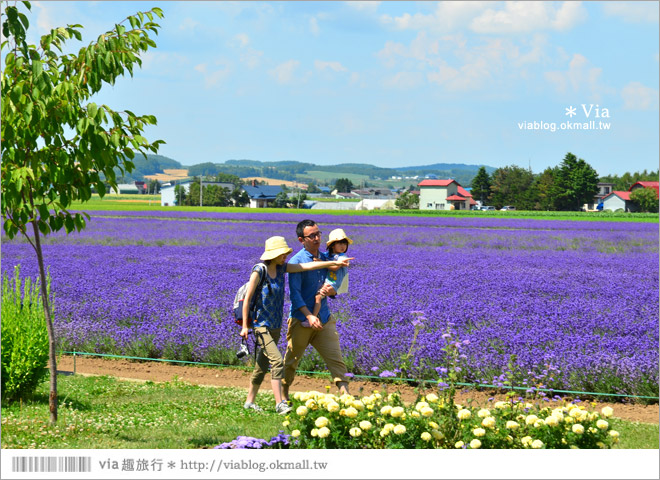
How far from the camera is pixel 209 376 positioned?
25.7ft

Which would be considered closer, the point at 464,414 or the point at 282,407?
the point at 464,414

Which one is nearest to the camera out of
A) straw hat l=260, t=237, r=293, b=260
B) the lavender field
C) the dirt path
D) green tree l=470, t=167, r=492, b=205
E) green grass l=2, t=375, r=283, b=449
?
green grass l=2, t=375, r=283, b=449

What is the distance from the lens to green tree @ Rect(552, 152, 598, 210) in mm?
77375

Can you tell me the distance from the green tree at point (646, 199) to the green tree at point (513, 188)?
12032mm

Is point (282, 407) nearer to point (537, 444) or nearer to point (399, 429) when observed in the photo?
point (399, 429)

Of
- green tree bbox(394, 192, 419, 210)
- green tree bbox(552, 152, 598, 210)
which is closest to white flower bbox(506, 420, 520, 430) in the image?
green tree bbox(552, 152, 598, 210)

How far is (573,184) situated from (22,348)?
257ft

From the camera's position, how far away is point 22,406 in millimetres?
5945

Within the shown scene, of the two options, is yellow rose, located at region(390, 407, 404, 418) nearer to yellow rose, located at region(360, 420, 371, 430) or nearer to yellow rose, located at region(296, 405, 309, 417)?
yellow rose, located at region(360, 420, 371, 430)

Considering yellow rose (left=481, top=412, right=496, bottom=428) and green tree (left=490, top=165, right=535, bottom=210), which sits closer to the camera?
yellow rose (left=481, top=412, right=496, bottom=428)

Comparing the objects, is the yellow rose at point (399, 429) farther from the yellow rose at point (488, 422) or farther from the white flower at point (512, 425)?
the white flower at point (512, 425)

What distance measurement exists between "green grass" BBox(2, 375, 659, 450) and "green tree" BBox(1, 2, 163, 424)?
147cm

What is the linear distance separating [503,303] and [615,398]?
12.1 ft

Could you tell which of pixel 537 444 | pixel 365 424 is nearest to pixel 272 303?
pixel 365 424
